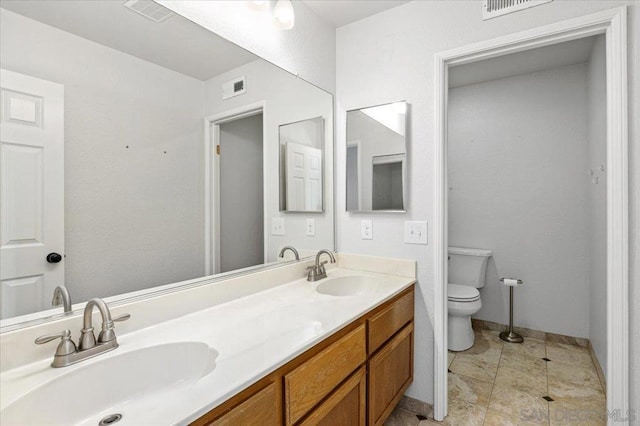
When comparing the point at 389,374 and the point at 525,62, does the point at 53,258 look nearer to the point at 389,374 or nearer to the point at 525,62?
the point at 389,374

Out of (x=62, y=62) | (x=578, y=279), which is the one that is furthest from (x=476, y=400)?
(x=62, y=62)

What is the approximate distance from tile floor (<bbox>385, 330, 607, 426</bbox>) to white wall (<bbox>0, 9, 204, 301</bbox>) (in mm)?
1569

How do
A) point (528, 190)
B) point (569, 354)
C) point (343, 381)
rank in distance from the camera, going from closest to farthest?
point (343, 381), point (569, 354), point (528, 190)

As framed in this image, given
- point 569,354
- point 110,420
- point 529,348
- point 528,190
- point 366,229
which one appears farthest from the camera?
point 528,190

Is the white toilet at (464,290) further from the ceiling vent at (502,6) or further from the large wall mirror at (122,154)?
the ceiling vent at (502,6)

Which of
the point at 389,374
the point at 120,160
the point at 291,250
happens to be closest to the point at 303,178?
the point at 291,250

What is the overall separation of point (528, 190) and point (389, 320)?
2253mm

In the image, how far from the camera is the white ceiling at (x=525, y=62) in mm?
2416

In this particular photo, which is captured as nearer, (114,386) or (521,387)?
(114,386)

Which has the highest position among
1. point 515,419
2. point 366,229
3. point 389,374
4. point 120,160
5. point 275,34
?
point 275,34

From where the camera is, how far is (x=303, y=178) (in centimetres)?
197

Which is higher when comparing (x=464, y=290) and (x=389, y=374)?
(x=464, y=290)

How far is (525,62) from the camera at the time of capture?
2.68 m

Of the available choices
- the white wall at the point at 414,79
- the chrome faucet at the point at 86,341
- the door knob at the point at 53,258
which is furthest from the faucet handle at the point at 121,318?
the white wall at the point at 414,79
